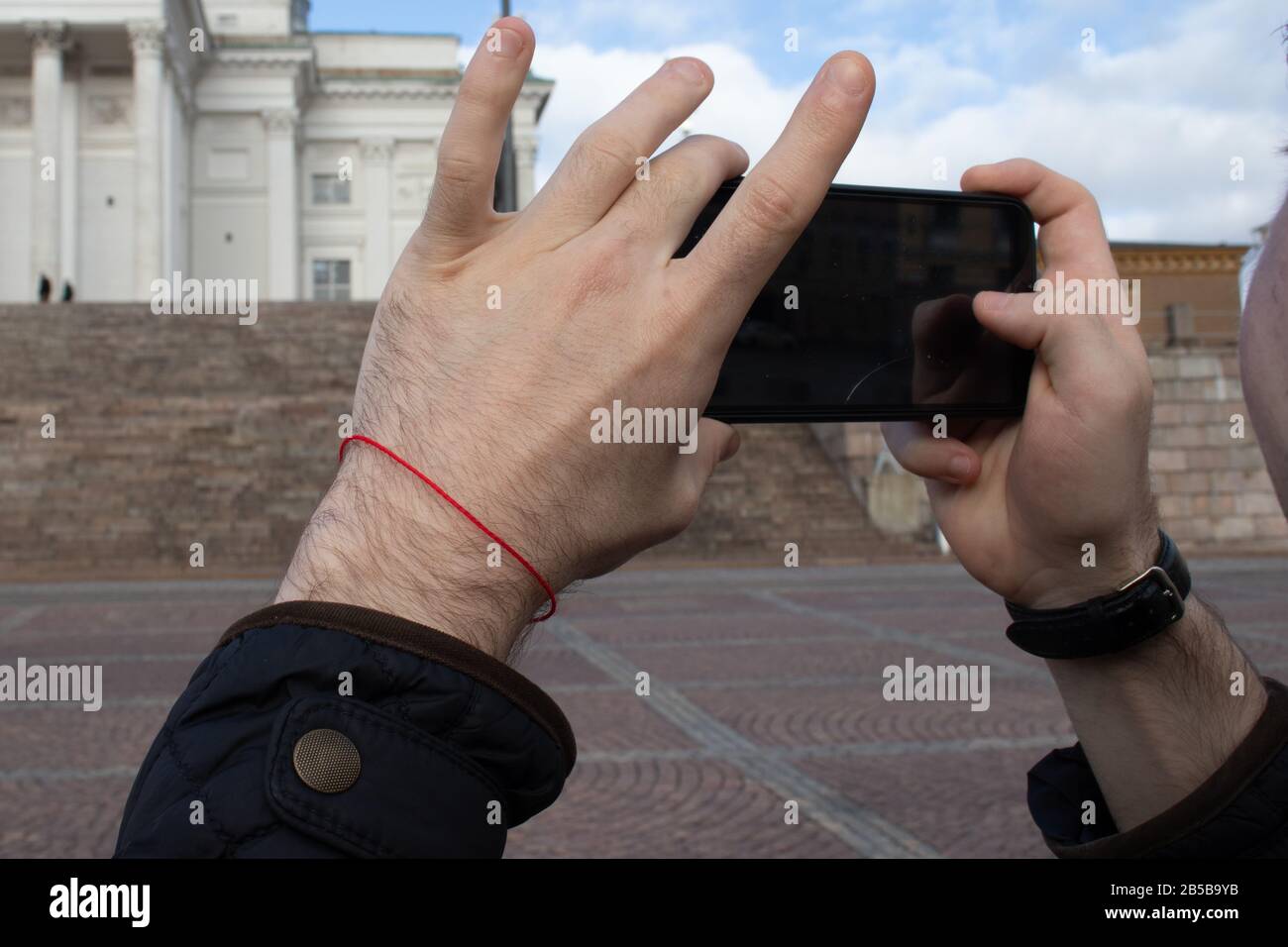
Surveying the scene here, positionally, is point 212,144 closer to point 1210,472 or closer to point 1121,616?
point 1210,472

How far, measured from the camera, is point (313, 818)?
79 centimetres

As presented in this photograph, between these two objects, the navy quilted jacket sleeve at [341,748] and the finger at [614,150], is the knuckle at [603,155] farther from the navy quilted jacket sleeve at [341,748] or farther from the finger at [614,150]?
the navy quilted jacket sleeve at [341,748]

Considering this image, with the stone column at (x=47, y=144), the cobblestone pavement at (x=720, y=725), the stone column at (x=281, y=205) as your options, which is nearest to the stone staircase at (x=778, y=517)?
the cobblestone pavement at (x=720, y=725)

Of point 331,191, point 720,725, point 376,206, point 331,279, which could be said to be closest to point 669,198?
point 720,725

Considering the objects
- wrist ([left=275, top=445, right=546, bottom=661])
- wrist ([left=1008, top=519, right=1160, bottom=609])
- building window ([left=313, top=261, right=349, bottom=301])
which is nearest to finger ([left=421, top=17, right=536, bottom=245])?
wrist ([left=275, top=445, right=546, bottom=661])

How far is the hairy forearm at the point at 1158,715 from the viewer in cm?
122

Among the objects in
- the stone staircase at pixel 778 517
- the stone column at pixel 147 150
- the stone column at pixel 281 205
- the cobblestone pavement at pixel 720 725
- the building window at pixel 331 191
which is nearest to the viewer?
the cobblestone pavement at pixel 720 725

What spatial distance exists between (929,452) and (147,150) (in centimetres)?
3973

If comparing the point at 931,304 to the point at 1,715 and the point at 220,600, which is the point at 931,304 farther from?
the point at 220,600

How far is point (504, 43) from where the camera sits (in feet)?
2.84

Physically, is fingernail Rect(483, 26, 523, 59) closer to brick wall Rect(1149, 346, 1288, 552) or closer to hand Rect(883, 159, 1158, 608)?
hand Rect(883, 159, 1158, 608)

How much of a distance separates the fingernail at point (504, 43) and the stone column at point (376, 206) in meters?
42.5

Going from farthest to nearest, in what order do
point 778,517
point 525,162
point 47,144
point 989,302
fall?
point 525,162
point 47,144
point 778,517
point 989,302

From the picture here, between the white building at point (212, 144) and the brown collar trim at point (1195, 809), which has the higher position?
the white building at point (212, 144)
